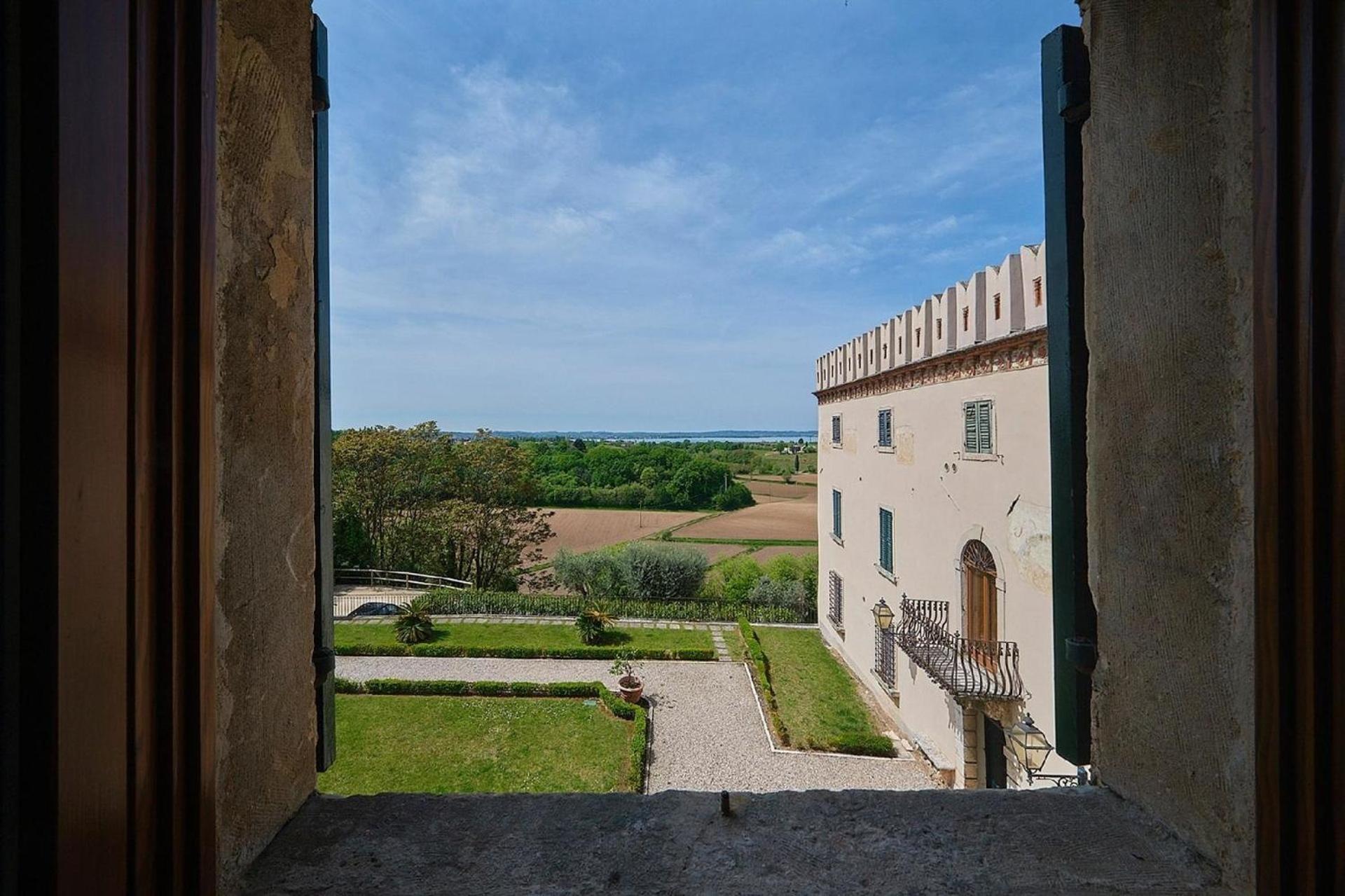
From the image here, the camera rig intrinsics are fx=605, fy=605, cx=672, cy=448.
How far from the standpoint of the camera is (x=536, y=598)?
1525 centimetres

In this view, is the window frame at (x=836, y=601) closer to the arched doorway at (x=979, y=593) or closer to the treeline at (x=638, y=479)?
the arched doorway at (x=979, y=593)

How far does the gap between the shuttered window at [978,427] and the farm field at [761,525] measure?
20.6 metres

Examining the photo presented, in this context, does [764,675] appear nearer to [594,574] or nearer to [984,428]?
[984,428]

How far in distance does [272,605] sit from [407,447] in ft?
58.1

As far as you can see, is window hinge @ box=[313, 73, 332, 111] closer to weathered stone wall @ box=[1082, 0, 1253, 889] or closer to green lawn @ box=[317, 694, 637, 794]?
weathered stone wall @ box=[1082, 0, 1253, 889]

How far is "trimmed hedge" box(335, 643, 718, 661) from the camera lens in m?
11.5

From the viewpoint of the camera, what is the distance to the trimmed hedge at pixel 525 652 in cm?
1148

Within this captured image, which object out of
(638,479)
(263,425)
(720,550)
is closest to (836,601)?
(263,425)

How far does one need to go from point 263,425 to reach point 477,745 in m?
8.24

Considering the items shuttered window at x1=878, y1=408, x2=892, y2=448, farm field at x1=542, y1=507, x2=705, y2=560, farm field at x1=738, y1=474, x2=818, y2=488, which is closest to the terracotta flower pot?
shuttered window at x1=878, y1=408, x2=892, y2=448

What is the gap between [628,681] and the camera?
9305 millimetres

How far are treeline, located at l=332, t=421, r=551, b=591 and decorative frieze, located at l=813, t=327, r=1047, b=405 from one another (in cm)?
1201

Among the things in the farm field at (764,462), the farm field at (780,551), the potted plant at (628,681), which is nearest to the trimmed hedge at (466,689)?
the potted plant at (628,681)

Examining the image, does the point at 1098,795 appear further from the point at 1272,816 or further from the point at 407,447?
the point at 407,447
